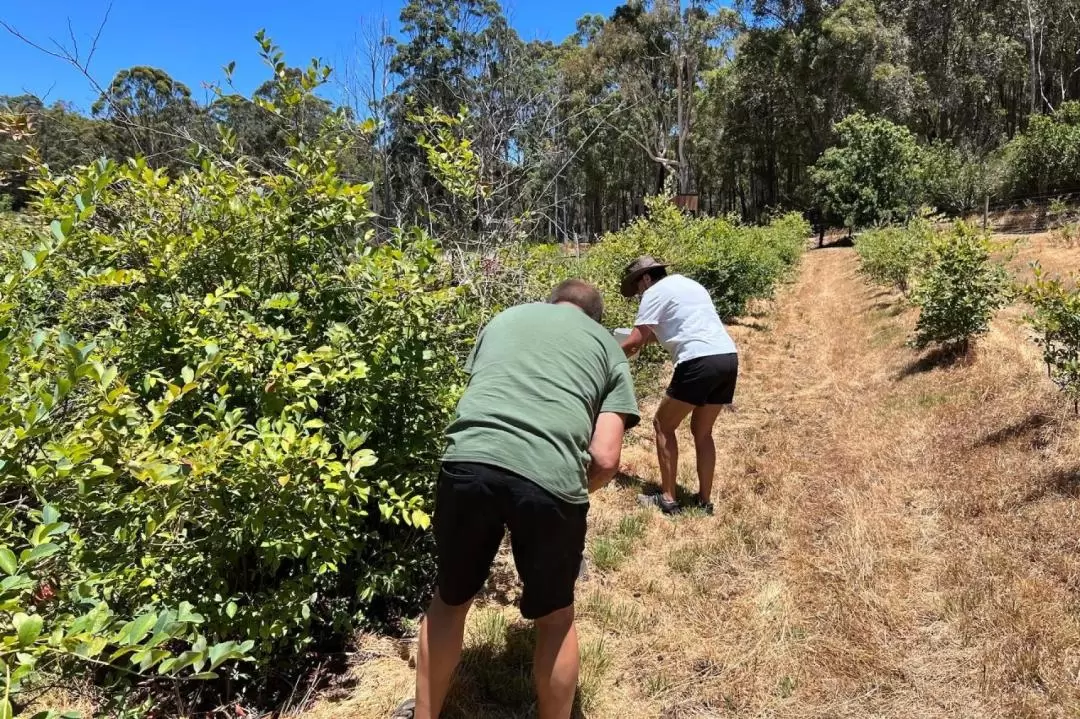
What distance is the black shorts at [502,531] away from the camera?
1.86 meters

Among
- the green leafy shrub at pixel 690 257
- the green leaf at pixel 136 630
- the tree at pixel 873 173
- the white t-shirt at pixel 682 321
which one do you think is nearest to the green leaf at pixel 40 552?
the green leaf at pixel 136 630

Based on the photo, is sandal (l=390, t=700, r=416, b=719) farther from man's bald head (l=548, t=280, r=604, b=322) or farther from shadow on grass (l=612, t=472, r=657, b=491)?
shadow on grass (l=612, t=472, r=657, b=491)

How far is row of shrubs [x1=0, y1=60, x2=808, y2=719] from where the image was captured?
70.9 inches

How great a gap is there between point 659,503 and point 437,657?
242 centimetres

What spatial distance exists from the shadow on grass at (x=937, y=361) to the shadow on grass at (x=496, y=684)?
5470 millimetres

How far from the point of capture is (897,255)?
10867mm

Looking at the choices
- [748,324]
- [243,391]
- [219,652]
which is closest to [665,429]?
[243,391]

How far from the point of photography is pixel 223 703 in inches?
92.0

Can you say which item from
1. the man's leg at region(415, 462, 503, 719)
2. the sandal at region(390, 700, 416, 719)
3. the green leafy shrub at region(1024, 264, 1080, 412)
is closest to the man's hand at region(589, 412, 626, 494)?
the man's leg at region(415, 462, 503, 719)

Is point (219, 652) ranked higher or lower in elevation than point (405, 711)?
higher

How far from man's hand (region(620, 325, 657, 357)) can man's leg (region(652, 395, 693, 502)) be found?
0.38 meters

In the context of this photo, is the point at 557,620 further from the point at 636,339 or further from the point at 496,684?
the point at 636,339

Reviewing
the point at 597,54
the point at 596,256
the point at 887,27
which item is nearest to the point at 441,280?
the point at 596,256

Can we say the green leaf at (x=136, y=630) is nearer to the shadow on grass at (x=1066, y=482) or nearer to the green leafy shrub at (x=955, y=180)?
the shadow on grass at (x=1066, y=482)
